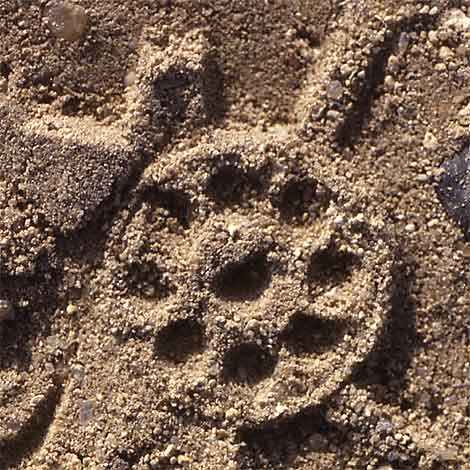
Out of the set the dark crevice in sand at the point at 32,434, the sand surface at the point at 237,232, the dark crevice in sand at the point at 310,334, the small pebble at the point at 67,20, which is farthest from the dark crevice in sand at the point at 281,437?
the small pebble at the point at 67,20

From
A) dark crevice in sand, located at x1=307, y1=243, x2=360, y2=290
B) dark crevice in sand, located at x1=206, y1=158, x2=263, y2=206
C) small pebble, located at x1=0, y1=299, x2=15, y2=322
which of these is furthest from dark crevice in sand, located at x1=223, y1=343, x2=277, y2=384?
small pebble, located at x1=0, y1=299, x2=15, y2=322

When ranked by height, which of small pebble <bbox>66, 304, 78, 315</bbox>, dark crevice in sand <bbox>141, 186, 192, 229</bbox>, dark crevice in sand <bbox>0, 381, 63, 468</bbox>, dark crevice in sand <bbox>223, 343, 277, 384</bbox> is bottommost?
dark crevice in sand <bbox>0, 381, 63, 468</bbox>

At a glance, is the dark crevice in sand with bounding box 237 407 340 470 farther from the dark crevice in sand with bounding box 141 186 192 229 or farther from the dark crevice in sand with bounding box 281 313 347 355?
the dark crevice in sand with bounding box 141 186 192 229

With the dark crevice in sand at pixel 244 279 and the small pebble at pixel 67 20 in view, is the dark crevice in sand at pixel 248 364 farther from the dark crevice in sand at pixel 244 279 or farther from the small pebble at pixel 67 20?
the small pebble at pixel 67 20

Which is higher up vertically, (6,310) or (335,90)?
(335,90)

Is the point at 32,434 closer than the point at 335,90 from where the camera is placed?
No

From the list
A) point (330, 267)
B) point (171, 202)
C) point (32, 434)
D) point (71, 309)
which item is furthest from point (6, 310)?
point (330, 267)

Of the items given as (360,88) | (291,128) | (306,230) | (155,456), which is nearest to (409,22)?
(360,88)

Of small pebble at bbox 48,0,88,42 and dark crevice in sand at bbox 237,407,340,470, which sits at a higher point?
small pebble at bbox 48,0,88,42

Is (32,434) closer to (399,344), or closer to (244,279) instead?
(244,279)
